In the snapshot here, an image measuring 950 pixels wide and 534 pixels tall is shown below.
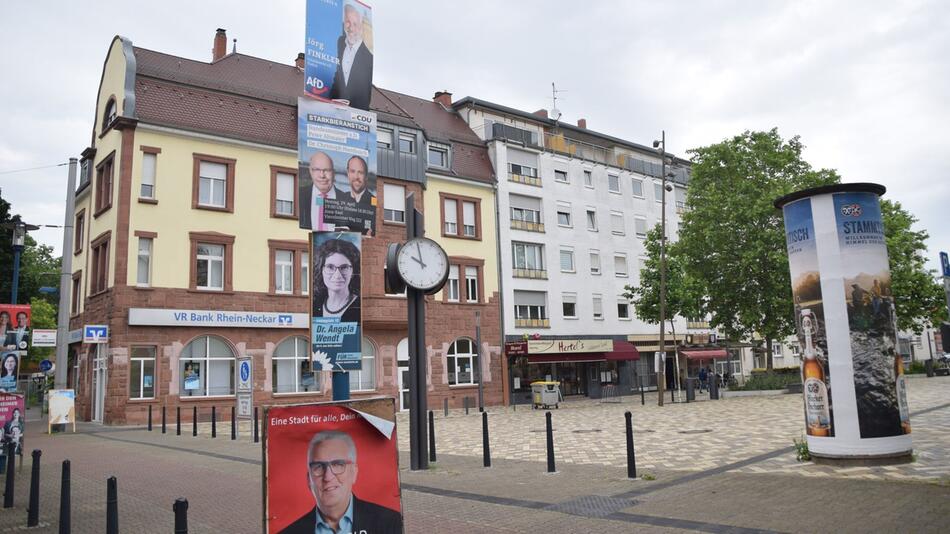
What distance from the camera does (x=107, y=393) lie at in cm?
2605

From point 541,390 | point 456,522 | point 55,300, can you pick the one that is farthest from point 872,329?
point 55,300

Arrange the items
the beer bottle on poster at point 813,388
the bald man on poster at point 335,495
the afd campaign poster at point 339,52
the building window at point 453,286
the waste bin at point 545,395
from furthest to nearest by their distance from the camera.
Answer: the building window at point 453,286
the waste bin at point 545,395
the afd campaign poster at point 339,52
the beer bottle on poster at point 813,388
the bald man on poster at point 335,495

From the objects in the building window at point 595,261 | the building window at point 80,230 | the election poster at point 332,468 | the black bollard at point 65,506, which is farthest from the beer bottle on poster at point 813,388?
the building window at point 595,261

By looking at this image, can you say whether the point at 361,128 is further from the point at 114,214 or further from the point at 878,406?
the point at 114,214

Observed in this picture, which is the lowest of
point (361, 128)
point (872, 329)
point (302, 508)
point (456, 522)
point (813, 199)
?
point (456, 522)

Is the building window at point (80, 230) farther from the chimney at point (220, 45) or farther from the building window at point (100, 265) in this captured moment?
the chimney at point (220, 45)

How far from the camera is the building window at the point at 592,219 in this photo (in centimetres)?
4297

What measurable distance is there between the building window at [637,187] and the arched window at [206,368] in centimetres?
2766

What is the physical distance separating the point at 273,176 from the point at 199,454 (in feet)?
55.8

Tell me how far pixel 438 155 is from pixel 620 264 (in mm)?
14301

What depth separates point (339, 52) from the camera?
11203 mm

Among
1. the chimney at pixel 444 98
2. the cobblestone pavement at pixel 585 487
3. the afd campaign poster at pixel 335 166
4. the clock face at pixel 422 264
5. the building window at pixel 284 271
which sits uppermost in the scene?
the chimney at pixel 444 98

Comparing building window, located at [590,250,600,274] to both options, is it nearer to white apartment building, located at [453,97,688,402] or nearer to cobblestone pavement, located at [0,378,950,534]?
white apartment building, located at [453,97,688,402]

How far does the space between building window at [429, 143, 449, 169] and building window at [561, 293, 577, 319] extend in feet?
33.0
